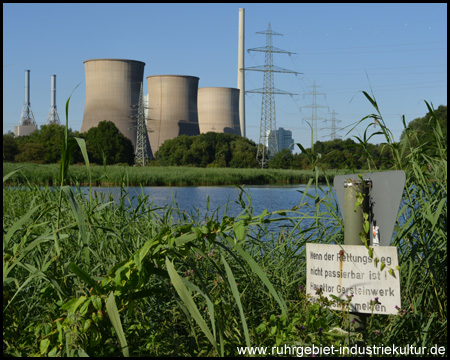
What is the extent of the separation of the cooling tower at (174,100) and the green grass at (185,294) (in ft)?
78.0

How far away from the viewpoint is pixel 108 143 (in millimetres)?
26875

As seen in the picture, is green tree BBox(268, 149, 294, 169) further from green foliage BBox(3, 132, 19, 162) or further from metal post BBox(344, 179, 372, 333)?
metal post BBox(344, 179, 372, 333)

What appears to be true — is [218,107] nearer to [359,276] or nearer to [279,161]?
[279,161]

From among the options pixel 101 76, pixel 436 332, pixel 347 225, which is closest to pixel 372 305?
pixel 347 225

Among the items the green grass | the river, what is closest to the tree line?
the river

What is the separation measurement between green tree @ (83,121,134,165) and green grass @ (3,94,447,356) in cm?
2485

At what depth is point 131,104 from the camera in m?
23.9

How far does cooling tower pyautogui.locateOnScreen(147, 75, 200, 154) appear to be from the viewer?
25.2 m

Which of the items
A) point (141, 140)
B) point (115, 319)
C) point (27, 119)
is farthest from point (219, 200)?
point (27, 119)

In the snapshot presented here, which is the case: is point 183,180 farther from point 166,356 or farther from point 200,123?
point 166,356

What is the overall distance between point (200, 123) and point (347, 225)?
28.9 m

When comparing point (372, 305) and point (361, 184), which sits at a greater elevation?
point (361, 184)

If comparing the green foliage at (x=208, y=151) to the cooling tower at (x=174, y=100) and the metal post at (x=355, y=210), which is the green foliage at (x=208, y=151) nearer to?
the cooling tower at (x=174, y=100)

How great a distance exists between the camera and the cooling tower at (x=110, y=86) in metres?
21.8
